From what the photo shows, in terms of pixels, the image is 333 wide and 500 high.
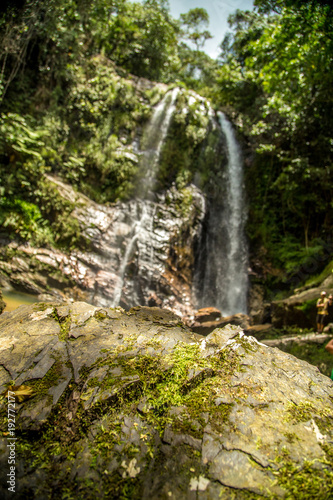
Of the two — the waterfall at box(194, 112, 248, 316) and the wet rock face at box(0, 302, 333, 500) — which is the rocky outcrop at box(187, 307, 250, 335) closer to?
the waterfall at box(194, 112, 248, 316)

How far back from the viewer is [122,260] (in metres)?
8.02

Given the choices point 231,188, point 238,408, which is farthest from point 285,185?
point 238,408

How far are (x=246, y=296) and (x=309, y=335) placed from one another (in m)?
4.60

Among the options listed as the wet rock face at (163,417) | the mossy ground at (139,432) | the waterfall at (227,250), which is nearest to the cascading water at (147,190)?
the waterfall at (227,250)

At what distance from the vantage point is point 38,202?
6988 millimetres

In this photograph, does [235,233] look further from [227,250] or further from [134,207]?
[134,207]

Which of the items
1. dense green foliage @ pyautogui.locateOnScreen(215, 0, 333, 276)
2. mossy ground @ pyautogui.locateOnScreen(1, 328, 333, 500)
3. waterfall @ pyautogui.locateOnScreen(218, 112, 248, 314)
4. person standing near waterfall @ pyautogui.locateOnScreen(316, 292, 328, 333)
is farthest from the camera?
waterfall @ pyautogui.locateOnScreen(218, 112, 248, 314)

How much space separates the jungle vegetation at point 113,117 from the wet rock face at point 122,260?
0.54 meters

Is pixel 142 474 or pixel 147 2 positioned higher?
pixel 147 2

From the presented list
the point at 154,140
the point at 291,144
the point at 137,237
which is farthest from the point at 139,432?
the point at 291,144

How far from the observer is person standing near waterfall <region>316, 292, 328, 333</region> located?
5047mm

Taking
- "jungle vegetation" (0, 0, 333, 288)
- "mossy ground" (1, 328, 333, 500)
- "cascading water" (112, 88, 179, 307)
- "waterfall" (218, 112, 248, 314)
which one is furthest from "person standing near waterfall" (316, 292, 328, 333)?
"cascading water" (112, 88, 179, 307)

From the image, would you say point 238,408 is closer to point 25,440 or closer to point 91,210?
point 25,440

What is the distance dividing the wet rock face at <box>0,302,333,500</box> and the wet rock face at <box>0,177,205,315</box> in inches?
197
